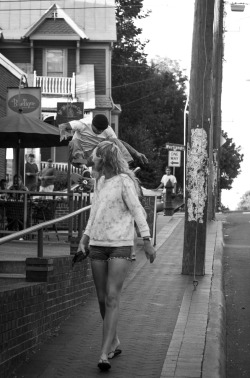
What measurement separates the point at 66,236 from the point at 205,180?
90.5 inches

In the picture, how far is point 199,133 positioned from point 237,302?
2898 millimetres

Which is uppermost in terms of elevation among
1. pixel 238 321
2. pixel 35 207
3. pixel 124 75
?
pixel 124 75

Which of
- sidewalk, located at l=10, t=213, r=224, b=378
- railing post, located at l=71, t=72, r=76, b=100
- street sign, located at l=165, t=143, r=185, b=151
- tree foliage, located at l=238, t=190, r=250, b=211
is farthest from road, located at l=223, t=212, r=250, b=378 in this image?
tree foliage, located at l=238, t=190, r=250, b=211

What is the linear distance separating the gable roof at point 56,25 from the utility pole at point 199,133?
2783 centimetres

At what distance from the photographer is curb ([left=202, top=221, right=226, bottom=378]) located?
758 centimetres

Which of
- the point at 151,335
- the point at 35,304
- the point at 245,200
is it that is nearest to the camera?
the point at 35,304


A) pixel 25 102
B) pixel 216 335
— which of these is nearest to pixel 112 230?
pixel 216 335

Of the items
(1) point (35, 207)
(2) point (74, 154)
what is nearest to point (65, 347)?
(2) point (74, 154)

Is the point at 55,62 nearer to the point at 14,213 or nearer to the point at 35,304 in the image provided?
the point at 14,213

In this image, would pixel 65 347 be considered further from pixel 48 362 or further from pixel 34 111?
pixel 34 111

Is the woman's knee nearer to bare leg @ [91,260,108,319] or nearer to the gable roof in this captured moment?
bare leg @ [91,260,108,319]

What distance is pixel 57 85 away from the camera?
40.6 metres

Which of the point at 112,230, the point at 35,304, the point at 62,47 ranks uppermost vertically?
the point at 62,47

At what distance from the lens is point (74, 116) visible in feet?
65.5
